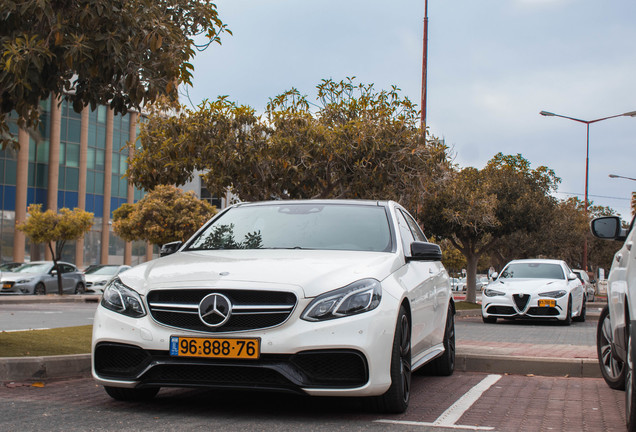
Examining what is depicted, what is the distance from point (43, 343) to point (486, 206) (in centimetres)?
2014

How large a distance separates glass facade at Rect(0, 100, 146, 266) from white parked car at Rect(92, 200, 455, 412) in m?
38.3

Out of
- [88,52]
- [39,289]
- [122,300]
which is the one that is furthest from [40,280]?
[122,300]

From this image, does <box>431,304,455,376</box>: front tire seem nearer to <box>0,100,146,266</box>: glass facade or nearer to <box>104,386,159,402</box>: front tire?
<box>104,386,159,402</box>: front tire

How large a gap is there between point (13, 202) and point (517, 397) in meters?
42.5

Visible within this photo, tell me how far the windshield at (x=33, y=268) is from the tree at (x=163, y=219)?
13415 mm

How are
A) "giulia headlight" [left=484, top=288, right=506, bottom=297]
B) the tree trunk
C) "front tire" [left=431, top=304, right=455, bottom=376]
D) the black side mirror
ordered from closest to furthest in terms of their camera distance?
the black side mirror
"front tire" [left=431, top=304, right=455, bottom=376]
"giulia headlight" [left=484, top=288, right=506, bottom=297]
the tree trunk

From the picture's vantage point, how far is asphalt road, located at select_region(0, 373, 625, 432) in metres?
5.03

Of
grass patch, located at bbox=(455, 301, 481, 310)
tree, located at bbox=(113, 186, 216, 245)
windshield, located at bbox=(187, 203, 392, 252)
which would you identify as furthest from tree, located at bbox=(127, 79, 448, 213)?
tree, located at bbox=(113, 186, 216, 245)

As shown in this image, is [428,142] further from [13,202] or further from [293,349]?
[13,202]

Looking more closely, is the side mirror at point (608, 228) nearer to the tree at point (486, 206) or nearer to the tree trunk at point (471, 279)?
the tree at point (486, 206)

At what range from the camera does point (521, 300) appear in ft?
59.6

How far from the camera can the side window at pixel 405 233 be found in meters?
6.49

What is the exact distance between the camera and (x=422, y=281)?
6.56m

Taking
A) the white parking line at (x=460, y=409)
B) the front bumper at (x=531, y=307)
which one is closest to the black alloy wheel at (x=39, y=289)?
the front bumper at (x=531, y=307)
